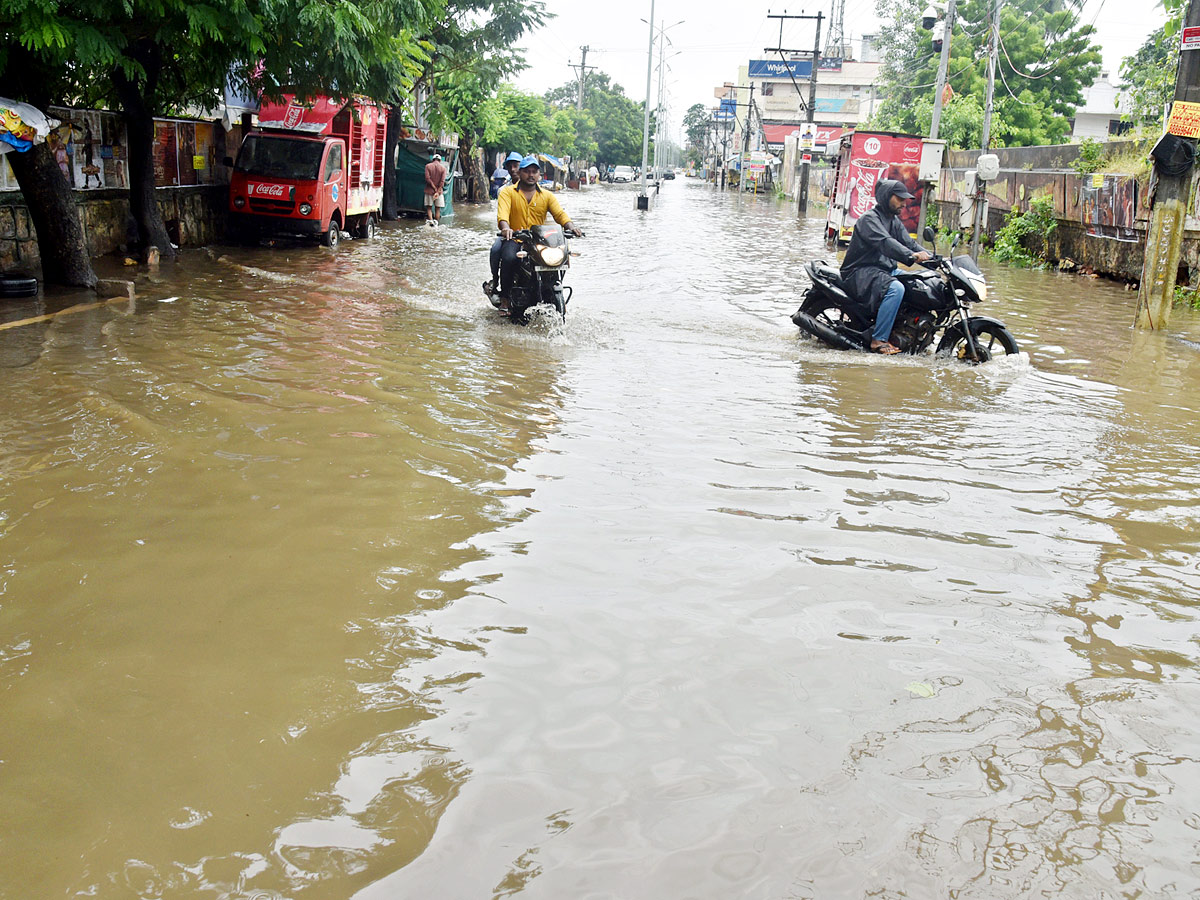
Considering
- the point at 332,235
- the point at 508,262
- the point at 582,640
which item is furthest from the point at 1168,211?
the point at 332,235

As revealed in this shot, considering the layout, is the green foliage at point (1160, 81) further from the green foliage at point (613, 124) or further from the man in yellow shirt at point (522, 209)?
the green foliage at point (613, 124)

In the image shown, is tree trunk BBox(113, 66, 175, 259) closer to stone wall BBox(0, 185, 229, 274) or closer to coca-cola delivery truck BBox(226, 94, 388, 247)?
stone wall BBox(0, 185, 229, 274)

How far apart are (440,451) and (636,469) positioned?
46.1 inches

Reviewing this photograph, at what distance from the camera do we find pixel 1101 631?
4.08m

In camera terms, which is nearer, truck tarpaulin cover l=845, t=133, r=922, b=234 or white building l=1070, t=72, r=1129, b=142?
truck tarpaulin cover l=845, t=133, r=922, b=234

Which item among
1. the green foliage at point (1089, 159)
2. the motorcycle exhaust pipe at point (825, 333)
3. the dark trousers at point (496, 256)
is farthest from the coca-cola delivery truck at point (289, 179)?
the green foliage at point (1089, 159)

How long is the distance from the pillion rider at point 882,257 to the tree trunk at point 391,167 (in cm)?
2003

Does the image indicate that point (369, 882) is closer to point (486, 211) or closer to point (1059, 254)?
point (1059, 254)

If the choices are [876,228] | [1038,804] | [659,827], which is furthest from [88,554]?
[876,228]

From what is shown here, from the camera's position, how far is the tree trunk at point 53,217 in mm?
11648

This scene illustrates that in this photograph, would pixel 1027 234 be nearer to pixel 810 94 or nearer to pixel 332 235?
pixel 332 235

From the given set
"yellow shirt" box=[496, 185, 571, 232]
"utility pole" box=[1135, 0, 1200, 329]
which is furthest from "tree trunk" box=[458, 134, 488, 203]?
"utility pole" box=[1135, 0, 1200, 329]

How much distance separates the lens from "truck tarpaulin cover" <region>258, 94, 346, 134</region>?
19312 millimetres

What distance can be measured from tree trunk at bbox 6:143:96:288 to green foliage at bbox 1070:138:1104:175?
1773cm
